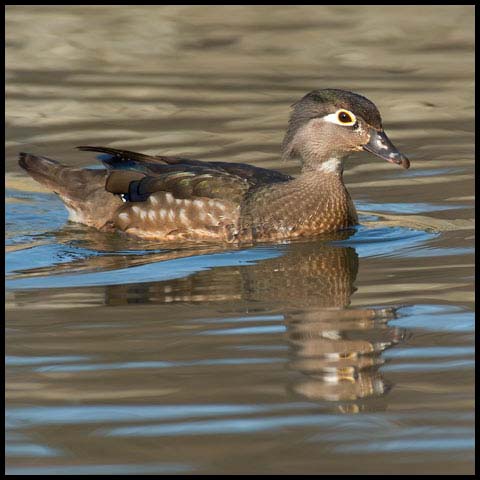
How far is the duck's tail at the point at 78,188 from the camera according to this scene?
40.7ft

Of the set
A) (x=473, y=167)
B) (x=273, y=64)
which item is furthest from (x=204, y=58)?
(x=473, y=167)

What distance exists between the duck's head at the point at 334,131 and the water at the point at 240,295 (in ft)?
2.00

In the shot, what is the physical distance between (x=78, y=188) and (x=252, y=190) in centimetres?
157

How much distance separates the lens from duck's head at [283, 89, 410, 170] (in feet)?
39.0

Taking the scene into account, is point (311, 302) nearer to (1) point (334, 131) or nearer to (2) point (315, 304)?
(2) point (315, 304)

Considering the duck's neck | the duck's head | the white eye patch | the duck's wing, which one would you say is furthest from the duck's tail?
the white eye patch

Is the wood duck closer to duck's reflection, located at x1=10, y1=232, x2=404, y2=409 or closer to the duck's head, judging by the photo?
the duck's head

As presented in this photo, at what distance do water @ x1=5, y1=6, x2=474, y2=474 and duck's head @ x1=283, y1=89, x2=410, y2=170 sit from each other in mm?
609

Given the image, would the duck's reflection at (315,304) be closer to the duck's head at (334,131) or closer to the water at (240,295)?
A: the water at (240,295)

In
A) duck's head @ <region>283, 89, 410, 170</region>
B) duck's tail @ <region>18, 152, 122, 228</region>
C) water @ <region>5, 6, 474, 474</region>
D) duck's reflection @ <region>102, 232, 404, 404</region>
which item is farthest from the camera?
duck's tail @ <region>18, 152, 122, 228</region>

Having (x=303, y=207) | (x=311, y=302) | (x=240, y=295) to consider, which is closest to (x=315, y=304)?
(x=311, y=302)

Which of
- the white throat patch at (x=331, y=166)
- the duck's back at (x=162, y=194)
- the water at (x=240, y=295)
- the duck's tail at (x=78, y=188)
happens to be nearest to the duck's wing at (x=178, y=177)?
the duck's back at (x=162, y=194)

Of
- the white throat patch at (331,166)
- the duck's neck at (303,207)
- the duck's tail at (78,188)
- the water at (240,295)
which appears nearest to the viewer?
the water at (240,295)

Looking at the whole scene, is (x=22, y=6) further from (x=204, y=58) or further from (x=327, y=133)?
(x=327, y=133)
